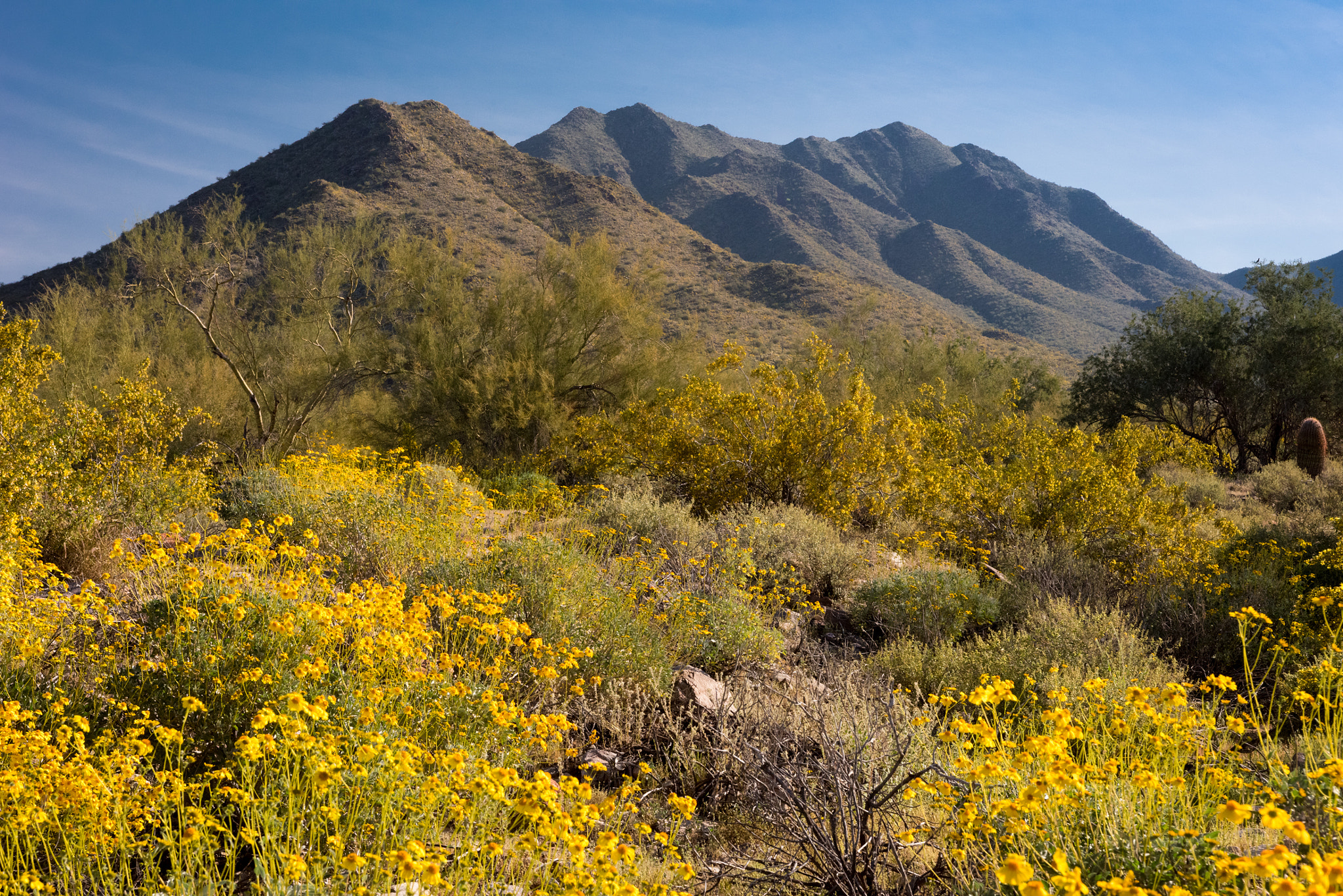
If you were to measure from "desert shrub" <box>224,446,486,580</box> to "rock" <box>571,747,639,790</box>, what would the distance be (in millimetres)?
1925

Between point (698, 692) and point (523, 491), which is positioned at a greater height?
point (523, 491)

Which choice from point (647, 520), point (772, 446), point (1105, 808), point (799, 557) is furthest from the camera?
point (772, 446)

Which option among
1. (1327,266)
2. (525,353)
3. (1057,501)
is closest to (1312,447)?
(1057,501)

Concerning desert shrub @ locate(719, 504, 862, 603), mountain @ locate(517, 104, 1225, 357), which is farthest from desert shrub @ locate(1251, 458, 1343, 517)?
mountain @ locate(517, 104, 1225, 357)

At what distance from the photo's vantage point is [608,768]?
12.1ft

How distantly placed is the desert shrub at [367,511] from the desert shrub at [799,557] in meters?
2.52

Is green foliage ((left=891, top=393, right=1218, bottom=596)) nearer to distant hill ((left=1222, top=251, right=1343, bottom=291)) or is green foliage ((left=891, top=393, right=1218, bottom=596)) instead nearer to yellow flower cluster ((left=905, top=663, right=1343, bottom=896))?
yellow flower cluster ((left=905, top=663, right=1343, bottom=896))

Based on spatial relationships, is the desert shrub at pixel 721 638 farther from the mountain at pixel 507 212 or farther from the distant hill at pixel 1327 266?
the distant hill at pixel 1327 266

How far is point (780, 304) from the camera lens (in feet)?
123

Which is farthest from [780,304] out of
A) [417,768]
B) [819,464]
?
[417,768]

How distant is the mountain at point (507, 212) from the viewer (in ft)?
108

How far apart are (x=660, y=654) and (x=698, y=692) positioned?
33 centimetres

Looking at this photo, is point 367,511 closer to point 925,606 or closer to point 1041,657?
point 925,606

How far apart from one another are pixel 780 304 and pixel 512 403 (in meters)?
27.3
